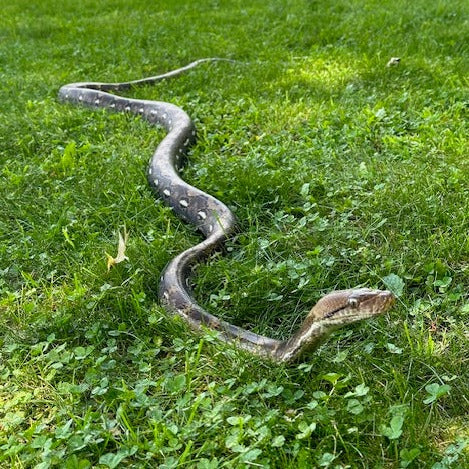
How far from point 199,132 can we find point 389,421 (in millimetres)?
4144

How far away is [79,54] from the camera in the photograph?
9703 mm

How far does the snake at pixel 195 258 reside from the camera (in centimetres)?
282

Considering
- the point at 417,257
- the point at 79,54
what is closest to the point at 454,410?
the point at 417,257

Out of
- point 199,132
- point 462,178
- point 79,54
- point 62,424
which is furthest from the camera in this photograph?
point 79,54

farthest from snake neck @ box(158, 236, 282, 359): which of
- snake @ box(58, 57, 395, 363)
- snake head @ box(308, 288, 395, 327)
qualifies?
snake head @ box(308, 288, 395, 327)

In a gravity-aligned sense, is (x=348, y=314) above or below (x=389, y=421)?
above

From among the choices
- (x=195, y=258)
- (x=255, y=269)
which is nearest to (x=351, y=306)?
(x=255, y=269)

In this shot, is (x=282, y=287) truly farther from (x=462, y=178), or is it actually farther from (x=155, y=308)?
(x=462, y=178)

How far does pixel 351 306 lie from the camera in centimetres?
279

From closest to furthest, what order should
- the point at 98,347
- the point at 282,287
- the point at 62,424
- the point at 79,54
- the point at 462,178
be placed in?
the point at 62,424 < the point at 98,347 < the point at 282,287 < the point at 462,178 < the point at 79,54

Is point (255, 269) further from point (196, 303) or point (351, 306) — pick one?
point (351, 306)

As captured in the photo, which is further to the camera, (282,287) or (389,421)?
(282,287)

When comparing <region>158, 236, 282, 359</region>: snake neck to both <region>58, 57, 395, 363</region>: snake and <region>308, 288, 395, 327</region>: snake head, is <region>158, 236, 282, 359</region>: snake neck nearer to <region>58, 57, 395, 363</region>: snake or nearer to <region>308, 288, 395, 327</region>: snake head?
<region>58, 57, 395, 363</region>: snake

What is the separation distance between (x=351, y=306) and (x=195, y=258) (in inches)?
53.5
